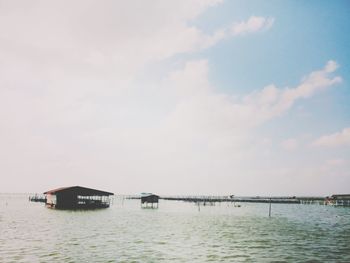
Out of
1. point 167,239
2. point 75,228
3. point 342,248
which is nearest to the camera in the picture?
point 342,248

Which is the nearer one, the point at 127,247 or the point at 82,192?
the point at 127,247

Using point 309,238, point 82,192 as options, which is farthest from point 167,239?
point 82,192

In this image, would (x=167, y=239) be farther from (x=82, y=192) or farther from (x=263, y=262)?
(x=82, y=192)

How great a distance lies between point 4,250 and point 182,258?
452 inches

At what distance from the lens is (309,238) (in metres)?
30.3

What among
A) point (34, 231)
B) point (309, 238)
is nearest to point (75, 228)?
point (34, 231)

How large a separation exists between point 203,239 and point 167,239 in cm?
315

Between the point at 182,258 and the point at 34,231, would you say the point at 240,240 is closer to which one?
the point at 182,258

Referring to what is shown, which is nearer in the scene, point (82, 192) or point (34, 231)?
point (34, 231)

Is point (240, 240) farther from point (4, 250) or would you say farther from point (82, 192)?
point (82, 192)

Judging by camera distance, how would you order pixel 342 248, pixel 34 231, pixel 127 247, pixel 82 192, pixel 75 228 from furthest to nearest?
1. pixel 82 192
2. pixel 75 228
3. pixel 34 231
4. pixel 342 248
5. pixel 127 247

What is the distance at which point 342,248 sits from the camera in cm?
2525

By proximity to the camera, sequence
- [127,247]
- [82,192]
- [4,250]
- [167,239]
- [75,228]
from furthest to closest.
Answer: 1. [82,192]
2. [75,228]
3. [167,239]
4. [127,247]
5. [4,250]

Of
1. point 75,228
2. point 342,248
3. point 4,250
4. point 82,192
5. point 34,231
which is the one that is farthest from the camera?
point 82,192
